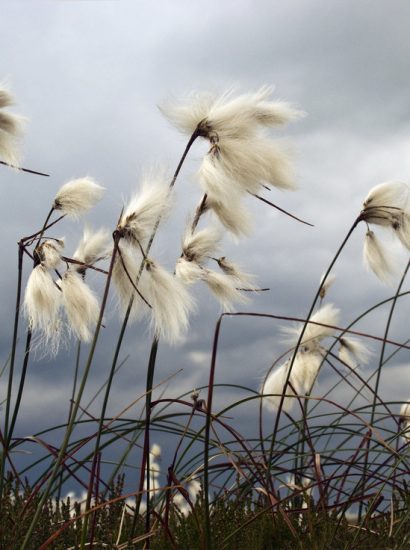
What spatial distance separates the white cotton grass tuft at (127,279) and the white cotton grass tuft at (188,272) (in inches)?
11.5

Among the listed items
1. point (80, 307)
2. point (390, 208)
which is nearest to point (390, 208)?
point (390, 208)

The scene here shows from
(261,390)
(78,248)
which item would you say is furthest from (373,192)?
(78,248)

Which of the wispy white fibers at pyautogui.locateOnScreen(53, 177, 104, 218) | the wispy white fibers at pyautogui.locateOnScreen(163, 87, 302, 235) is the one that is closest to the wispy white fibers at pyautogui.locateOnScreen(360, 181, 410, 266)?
the wispy white fibers at pyautogui.locateOnScreen(163, 87, 302, 235)

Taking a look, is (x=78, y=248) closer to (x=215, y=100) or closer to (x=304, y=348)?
(x=215, y=100)

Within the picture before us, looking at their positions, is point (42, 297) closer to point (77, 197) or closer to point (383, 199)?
point (77, 197)

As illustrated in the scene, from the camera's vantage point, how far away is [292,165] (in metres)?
2.38

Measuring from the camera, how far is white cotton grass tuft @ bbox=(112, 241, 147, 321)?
2.08m

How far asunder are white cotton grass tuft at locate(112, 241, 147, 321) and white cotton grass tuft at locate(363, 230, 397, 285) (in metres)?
1.47

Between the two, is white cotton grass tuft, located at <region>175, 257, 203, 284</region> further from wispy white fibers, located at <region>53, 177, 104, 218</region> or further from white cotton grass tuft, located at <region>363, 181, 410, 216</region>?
white cotton grass tuft, located at <region>363, 181, 410, 216</region>

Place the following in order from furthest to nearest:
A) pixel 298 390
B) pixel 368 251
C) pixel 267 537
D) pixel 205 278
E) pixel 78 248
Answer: pixel 298 390 < pixel 368 251 < pixel 78 248 < pixel 267 537 < pixel 205 278

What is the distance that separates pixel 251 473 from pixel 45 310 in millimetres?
1076

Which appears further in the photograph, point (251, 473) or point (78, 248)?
point (78, 248)

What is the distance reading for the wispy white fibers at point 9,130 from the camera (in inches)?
98.0

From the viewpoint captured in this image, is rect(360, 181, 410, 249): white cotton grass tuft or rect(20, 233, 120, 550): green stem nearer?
rect(20, 233, 120, 550): green stem
